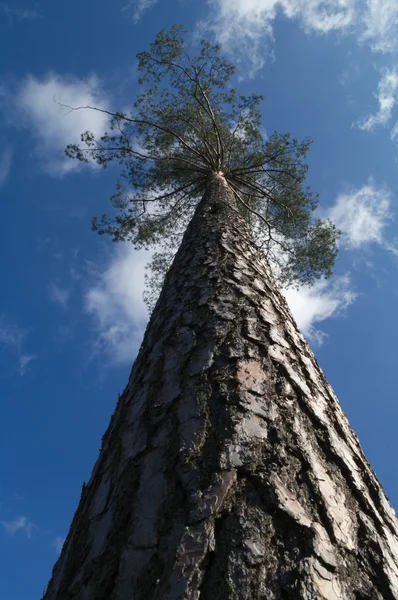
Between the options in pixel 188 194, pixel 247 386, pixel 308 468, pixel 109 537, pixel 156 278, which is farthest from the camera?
pixel 156 278

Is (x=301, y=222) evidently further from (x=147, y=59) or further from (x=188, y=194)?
(x=147, y=59)

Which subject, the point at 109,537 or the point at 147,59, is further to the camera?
the point at 147,59

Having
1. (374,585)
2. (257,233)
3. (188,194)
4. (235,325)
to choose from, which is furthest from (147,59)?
(374,585)

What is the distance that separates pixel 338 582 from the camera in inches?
44.5

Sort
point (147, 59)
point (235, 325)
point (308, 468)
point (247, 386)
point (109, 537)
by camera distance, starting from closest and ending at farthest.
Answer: point (109, 537), point (308, 468), point (247, 386), point (235, 325), point (147, 59)

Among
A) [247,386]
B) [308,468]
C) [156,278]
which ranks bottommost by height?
[308,468]

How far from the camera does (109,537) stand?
4.43ft

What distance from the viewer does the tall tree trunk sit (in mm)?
1122

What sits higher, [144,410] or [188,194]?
[188,194]

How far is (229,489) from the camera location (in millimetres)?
1301

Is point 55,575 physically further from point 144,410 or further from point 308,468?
point 308,468

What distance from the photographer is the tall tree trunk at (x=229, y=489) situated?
3.68 ft

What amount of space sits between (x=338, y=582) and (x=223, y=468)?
0.42m

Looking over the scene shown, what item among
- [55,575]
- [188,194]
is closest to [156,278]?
[188,194]
